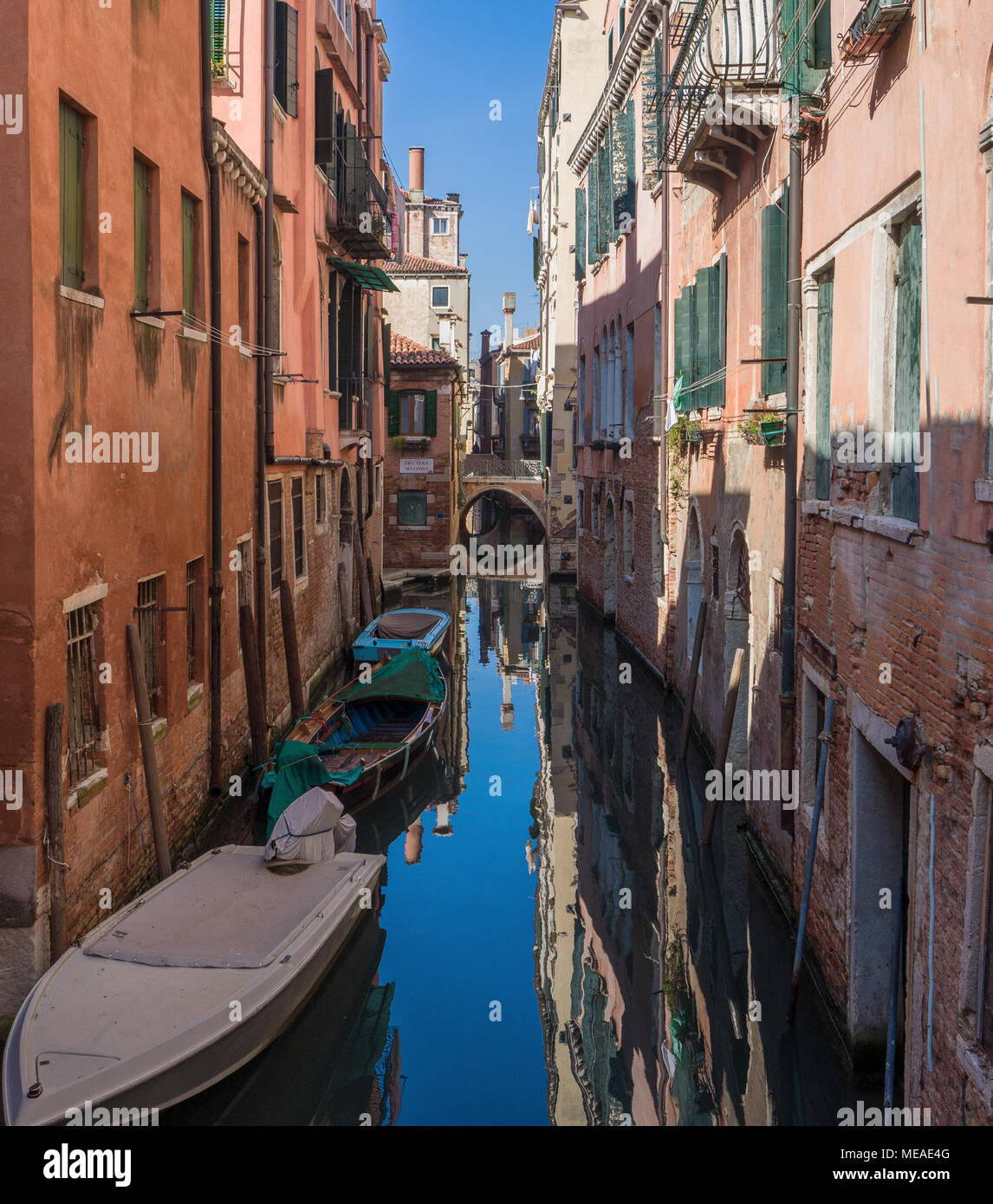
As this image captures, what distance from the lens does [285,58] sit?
46.1ft

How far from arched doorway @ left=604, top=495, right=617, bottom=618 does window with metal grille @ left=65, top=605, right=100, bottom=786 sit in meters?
16.0

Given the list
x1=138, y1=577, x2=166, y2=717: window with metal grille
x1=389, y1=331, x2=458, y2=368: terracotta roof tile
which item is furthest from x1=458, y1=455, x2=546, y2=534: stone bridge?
x1=138, y1=577, x2=166, y2=717: window with metal grille

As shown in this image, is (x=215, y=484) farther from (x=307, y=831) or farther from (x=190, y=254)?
(x=307, y=831)

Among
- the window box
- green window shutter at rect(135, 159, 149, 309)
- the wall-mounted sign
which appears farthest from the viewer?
the wall-mounted sign

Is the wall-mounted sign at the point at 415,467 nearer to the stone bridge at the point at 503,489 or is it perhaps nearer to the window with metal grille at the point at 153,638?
the stone bridge at the point at 503,489

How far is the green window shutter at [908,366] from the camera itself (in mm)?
6137

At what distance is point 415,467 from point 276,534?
17792 millimetres

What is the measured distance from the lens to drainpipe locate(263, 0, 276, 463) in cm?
1299

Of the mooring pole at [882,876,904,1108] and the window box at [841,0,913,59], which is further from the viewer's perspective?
the window box at [841,0,913,59]

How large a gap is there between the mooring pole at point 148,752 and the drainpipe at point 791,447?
427 centimetres

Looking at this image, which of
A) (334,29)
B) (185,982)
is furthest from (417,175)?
(185,982)

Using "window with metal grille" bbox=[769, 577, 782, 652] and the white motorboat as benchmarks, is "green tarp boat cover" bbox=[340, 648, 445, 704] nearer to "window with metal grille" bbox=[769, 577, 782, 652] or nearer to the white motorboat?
the white motorboat

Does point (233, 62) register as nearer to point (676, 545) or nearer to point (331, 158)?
point (331, 158)
